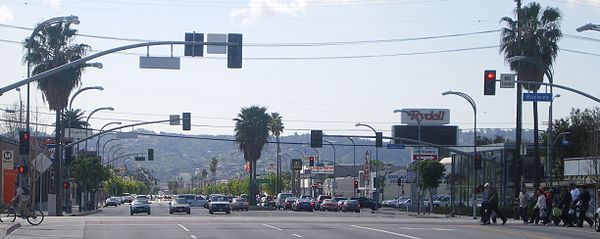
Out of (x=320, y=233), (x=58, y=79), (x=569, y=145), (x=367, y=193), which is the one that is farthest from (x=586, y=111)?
(x=320, y=233)

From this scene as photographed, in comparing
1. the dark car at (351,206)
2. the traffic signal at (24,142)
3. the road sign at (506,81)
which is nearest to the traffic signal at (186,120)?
the traffic signal at (24,142)

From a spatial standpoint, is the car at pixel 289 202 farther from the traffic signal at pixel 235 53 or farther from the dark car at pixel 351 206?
the traffic signal at pixel 235 53

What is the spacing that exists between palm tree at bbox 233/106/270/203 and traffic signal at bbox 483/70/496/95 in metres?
66.7

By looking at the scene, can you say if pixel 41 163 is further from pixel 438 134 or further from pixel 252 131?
pixel 438 134

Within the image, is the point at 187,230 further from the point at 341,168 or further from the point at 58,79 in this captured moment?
the point at 341,168

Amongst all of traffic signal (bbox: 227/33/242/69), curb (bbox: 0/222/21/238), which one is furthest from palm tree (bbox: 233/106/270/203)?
traffic signal (bbox: 227/33/242/69)

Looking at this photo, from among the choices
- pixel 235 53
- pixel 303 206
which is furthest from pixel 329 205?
pixel 235 53

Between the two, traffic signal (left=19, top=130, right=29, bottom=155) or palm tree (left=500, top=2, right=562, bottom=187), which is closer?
traffic signal (left=19, top=130, right=29, bottom=155)

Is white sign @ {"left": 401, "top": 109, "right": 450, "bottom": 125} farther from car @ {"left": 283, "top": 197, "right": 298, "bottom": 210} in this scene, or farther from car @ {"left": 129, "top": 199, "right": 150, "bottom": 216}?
car @ {"left": 129, "top": 199, "right": 150, "bottom": 216}

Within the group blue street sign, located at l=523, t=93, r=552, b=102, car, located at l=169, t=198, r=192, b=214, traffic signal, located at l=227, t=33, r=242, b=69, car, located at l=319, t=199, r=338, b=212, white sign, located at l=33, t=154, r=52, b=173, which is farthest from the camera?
car, located at l=319, t=199, r=338, b=212

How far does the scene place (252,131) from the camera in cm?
10819

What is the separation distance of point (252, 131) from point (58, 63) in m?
46.6

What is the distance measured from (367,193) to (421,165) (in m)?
53.7

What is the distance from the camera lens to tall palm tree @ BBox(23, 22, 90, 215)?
206 ft
